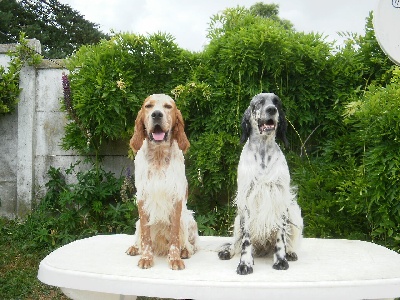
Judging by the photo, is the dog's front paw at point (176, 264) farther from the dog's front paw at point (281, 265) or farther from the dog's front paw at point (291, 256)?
the dog's front paw at point (291, 256)

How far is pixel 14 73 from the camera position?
197 inches

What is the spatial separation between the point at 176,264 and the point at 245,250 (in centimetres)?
30

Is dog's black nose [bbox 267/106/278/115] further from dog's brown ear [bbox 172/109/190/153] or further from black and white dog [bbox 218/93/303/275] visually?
dog's brown ear [bbox 172/109/190/153]

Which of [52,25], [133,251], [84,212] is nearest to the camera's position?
[133,251]

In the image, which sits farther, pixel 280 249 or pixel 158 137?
pixel 280 249

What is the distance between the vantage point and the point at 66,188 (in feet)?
15.6

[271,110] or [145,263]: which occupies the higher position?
[271,110]

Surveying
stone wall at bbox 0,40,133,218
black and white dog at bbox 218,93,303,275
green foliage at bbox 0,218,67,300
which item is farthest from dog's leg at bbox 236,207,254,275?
stone wall at bbox 0,40,133,218

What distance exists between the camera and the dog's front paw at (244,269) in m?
2.05

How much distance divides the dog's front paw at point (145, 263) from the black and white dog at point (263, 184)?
0.38m

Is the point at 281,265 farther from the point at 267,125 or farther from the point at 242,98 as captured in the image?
the point at 242,98

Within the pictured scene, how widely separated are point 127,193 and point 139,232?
83.5 inches

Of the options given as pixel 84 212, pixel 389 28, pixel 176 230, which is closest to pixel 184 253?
pixel 176 230

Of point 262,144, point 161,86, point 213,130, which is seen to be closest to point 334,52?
point 213,130
